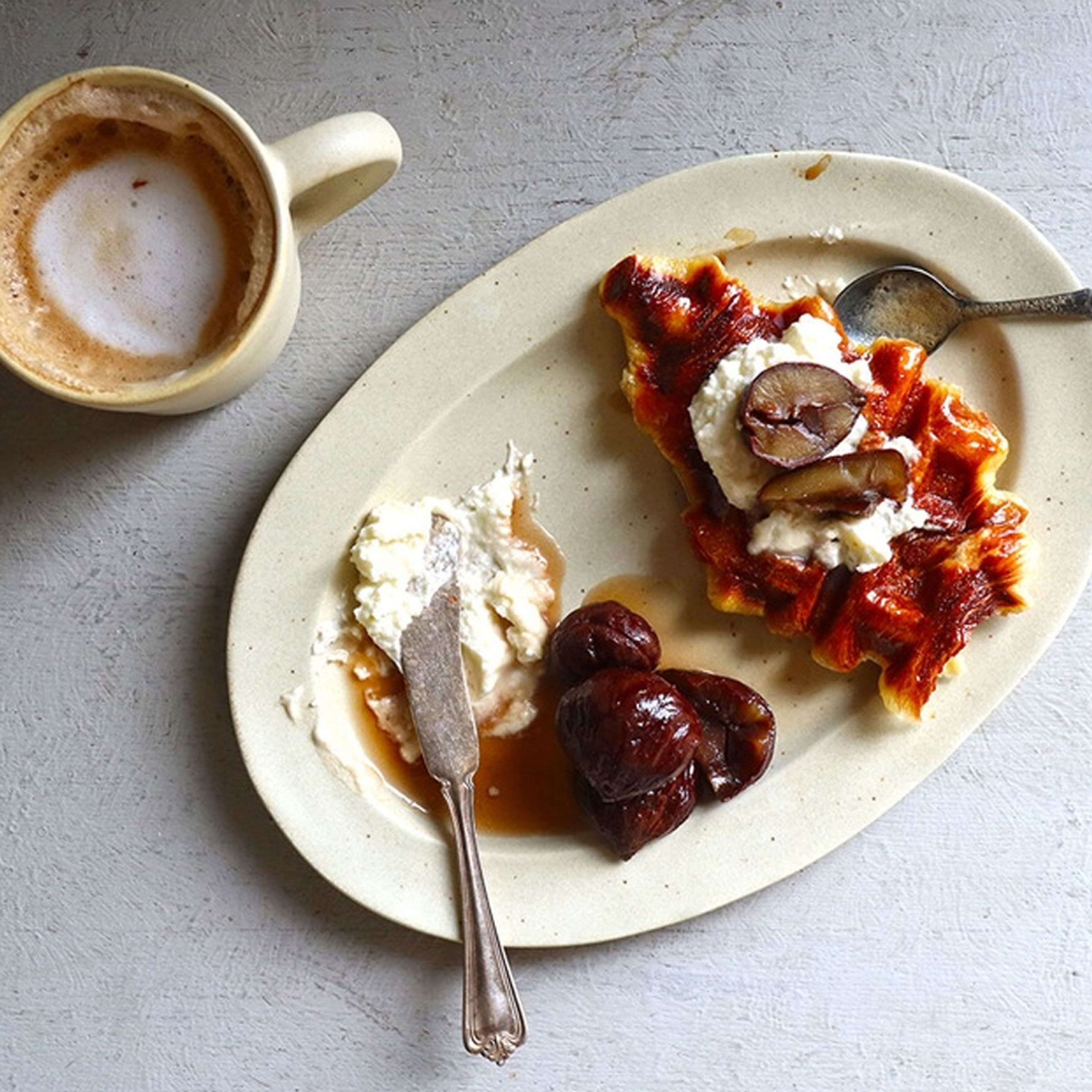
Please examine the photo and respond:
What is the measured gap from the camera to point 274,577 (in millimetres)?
1692

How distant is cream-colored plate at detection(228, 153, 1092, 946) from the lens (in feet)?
5.42

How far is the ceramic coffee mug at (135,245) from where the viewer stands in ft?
4.76


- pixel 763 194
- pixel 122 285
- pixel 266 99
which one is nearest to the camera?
pixel 122 285

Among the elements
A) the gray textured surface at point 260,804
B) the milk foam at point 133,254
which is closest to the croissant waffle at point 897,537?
the gray textured surface at point 260,804

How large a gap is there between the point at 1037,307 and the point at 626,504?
651 mm

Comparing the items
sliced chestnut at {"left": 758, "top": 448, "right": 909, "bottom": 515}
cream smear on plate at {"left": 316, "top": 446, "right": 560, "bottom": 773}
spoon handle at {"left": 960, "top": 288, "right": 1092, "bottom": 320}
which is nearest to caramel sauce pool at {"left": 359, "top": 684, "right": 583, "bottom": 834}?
cream smear on plate at {"left": 316, "top": 446, "right": 560, "bottom": 773}

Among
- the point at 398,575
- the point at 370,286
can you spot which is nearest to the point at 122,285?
the point at 370,286

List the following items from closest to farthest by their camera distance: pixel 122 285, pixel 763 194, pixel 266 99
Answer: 1. pixel 122 285
2. pixel 763 194
3. pixel 266 99

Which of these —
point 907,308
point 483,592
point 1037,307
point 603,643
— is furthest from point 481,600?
point 1037,307

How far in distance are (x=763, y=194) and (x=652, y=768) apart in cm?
84

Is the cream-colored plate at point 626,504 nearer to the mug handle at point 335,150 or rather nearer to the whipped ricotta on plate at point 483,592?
the whipped ricotta on plate at point 483,592

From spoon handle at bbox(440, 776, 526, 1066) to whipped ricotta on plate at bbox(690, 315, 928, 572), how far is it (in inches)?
22.5

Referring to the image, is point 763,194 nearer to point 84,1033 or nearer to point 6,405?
point 6,405

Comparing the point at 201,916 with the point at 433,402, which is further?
the point at 201,916
